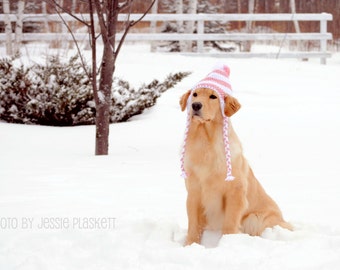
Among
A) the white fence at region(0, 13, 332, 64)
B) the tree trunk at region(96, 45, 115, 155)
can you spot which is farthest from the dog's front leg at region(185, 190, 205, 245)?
the white fence at region(0, 13, 332, 64)

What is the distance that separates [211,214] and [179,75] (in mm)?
6042

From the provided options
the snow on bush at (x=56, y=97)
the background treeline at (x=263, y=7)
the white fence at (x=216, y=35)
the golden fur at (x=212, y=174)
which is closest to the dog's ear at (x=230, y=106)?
the golden fur at (x=212, y=174)

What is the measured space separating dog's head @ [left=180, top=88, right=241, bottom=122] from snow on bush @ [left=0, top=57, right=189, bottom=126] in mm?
5682

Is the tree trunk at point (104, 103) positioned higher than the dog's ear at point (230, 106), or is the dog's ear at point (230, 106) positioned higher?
the dog's ear at point (230, 106)

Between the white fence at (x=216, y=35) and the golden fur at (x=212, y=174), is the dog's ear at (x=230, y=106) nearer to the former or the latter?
the golden fur at (x=212, y=174)

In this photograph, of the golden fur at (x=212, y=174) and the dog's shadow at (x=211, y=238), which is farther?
the dog's shadow at (x=211, y=238)

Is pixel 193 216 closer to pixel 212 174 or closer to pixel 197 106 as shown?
pixel 212 174

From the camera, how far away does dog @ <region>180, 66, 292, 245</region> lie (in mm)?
3391

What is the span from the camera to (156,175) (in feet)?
18.9

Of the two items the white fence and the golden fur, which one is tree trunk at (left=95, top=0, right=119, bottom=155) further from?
the white fence

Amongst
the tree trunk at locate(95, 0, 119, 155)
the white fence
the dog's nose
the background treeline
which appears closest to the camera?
the dog's nose

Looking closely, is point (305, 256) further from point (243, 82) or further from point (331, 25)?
point (331, 25)

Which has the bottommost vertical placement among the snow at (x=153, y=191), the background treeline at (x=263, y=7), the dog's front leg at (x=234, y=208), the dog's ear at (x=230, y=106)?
the snow at (x=153, y=191)

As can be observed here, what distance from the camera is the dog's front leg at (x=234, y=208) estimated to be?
342 centimetres
